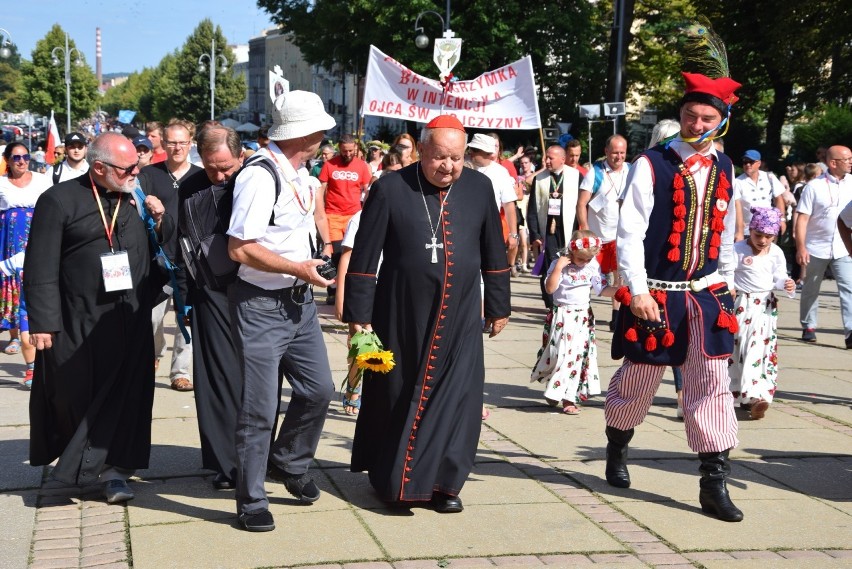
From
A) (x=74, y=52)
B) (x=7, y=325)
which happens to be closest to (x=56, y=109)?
(x=74, y=52)

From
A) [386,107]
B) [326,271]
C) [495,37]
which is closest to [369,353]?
[326,271]

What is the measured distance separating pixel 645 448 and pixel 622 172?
4.62m

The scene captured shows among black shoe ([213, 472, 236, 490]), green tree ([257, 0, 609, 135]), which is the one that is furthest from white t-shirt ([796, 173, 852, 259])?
green tree ([257, 0, 609, 135])

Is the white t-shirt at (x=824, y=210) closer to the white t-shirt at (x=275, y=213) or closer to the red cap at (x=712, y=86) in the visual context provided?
the red cap at (x=712, y=86)

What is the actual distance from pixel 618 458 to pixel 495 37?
1463 inches

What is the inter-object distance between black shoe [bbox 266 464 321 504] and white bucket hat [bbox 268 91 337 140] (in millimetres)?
1591

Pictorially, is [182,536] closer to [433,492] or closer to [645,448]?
[433,492]

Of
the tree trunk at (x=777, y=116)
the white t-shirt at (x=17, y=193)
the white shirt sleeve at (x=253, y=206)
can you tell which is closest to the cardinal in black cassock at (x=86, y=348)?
the white shirt sleeve at (x=253, y=206)

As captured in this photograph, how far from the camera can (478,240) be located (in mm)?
5574

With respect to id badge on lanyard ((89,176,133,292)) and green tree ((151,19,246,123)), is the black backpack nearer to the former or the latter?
id badge on lanyard ((89,176,133,292))

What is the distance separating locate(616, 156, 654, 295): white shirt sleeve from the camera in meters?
5.45

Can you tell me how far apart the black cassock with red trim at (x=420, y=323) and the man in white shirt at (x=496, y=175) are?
3.02 metres

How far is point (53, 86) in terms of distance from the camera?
105 meters

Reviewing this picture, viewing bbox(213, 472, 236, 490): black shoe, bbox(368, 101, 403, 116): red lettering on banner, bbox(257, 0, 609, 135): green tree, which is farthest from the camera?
bbox(257, 0, 609, 135): green tree
